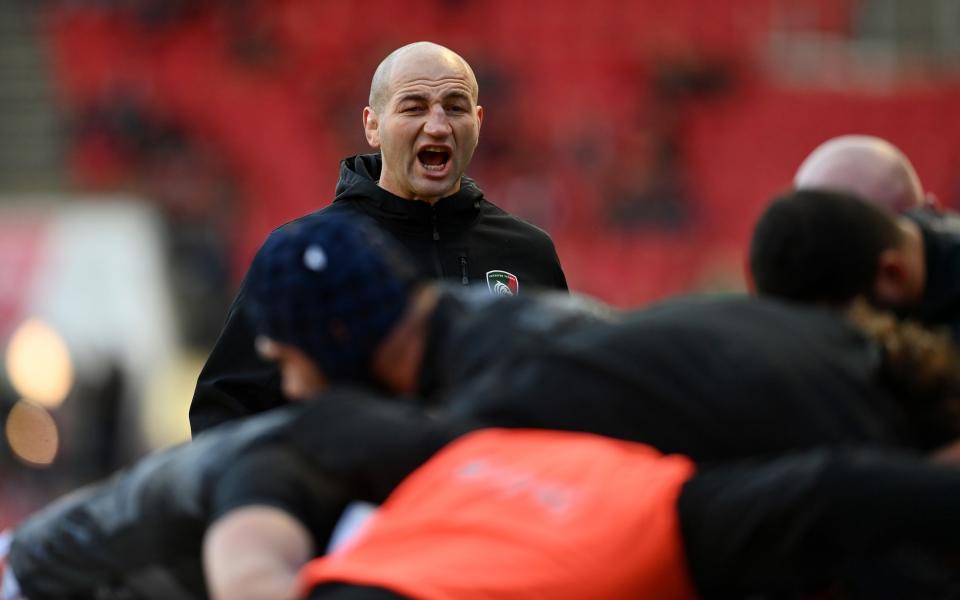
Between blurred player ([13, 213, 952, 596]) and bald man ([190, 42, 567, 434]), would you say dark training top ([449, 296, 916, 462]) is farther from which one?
bald man ([190, 42, 567, 434])

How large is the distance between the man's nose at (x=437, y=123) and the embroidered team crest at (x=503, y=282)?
50 cm

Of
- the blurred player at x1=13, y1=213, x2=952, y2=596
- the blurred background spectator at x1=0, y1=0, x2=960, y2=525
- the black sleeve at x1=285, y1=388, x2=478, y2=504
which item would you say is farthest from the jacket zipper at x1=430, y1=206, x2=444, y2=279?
the blurred background spectator at x1=0, y1=0, x2=960, y2=525

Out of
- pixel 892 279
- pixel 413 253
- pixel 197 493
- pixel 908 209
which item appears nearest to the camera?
pixel 197 493

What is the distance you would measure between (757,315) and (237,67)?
1899 centimetres

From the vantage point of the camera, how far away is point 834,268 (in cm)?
365

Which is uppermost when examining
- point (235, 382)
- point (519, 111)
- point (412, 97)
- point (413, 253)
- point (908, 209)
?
point (412, 97)

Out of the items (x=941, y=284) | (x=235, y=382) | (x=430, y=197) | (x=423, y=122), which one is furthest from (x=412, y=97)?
(x=941, y=284)

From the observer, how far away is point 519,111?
70.3 ft

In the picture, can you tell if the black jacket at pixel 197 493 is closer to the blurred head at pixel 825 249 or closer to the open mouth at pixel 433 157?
the blurred head at pixel 825 249

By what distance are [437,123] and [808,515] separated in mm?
2893

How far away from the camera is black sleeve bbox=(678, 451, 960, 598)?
2.98 metres

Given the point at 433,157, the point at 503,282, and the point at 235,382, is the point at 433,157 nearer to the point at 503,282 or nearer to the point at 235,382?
the point at 503,282

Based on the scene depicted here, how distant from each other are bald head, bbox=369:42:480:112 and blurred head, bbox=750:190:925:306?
86.4 inches

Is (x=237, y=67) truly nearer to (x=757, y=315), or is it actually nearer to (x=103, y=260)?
(x=103, y=260)
